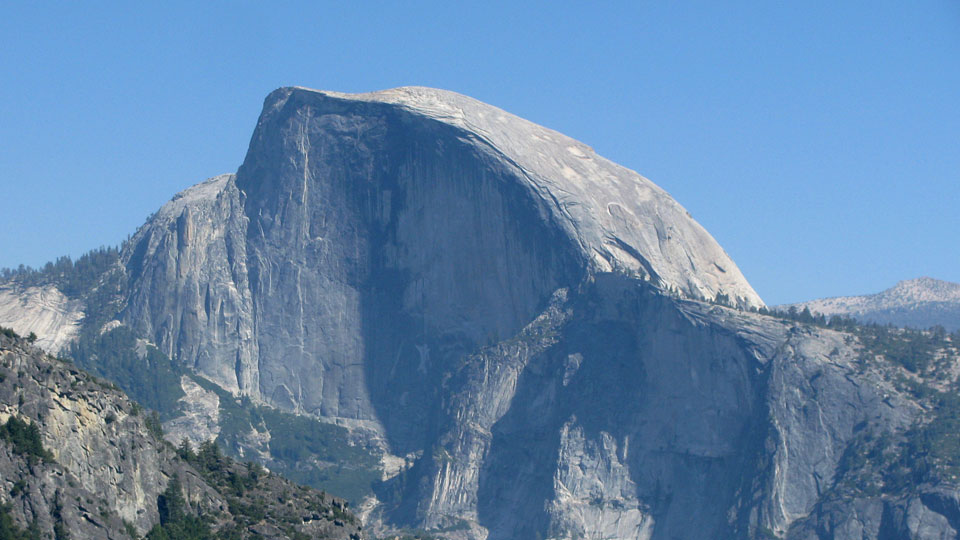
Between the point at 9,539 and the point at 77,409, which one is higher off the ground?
the point at 77,409

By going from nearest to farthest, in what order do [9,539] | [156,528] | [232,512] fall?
[9,539] < [156,528] < [232,512]

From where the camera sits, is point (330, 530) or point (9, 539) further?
point (330, 530)

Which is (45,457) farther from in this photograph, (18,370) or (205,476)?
(205,476)

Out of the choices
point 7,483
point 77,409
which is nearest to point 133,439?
point 77,409

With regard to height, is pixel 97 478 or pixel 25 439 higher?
pixel 25 439

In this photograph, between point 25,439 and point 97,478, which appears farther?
point 97,478

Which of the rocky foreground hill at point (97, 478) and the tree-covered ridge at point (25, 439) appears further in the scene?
the tree-covered ridge at point (25, 439)

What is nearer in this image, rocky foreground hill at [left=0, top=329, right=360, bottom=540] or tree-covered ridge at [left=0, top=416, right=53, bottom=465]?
rocky foreground hill at [left=0, top=329, right=360, bottom=540]

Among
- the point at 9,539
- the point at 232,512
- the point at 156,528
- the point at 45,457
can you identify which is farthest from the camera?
the point at 232,512
